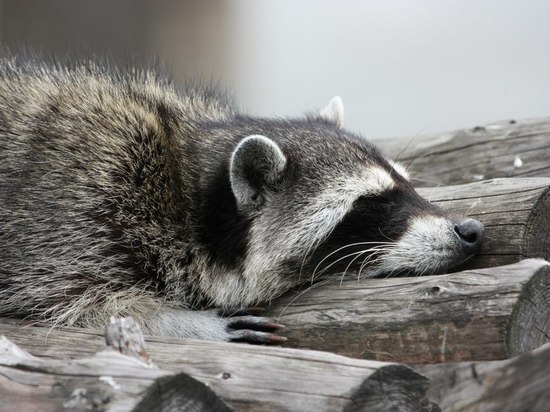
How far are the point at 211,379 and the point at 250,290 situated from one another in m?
1.36

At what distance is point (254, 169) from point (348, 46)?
742 centimetres

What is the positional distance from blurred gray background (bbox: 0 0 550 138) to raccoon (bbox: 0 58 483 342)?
604 centimetres

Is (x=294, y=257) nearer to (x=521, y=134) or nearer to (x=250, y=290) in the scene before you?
(x=250, y=290)

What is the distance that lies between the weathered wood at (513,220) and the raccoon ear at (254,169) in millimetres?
1029

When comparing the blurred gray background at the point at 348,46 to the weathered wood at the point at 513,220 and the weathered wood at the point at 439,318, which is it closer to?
the weathered wood at the point at 513,220

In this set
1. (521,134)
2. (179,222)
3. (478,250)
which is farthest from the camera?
(521,134)

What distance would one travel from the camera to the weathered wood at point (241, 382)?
2852 millimetres

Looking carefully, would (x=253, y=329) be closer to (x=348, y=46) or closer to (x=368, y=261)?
(x=368, y=261)

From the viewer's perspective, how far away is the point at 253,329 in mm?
4137

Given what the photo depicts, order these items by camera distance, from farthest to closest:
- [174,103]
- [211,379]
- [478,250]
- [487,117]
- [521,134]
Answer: [487,117] < [521,134] < [174,103] < [478,250] < [211,379]

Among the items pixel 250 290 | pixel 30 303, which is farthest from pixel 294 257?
pixel 30 303

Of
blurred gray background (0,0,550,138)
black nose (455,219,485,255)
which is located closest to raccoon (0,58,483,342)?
black nose (455,219,485,255)

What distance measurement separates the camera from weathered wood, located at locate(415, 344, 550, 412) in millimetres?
2896

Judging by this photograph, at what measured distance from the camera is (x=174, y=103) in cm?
527
